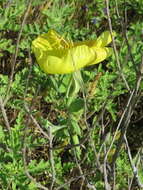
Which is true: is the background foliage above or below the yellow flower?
below

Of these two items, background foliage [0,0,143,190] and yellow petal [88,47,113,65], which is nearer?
background foliage [0,0,143,190]

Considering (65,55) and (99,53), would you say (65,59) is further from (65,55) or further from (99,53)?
(99,53)

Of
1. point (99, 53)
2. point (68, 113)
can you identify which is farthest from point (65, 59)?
point (68, 113)

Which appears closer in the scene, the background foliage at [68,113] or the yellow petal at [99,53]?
the background foliage at [68,113]

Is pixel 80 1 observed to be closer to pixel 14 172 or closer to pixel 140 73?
pixel 14 172

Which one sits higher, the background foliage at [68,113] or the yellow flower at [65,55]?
the yellow flower at [65,55]
